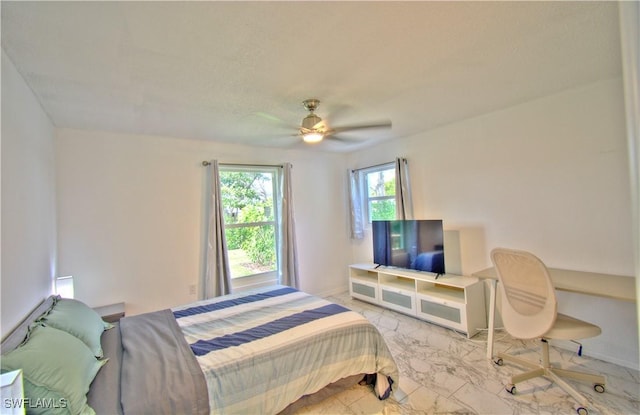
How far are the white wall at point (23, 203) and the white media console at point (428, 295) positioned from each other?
11.2 feet

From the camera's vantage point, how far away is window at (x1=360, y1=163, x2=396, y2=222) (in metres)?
4.34

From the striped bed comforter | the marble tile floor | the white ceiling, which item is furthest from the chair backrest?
the white ceiling

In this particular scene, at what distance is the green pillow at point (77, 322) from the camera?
5.76 feet

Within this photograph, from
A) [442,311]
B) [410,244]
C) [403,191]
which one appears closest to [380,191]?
[403,191]

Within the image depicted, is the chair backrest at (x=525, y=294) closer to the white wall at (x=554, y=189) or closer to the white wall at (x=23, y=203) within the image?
the white wall at (x=554, y=189)

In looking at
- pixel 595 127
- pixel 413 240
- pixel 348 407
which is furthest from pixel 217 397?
pixel 595 127

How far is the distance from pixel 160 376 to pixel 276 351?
0.65 meters

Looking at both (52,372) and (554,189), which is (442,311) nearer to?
(554,189)

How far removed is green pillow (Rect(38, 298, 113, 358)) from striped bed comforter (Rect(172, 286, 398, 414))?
20.6 inches

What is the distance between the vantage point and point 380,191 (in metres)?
4.54

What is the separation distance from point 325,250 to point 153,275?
2456 mm

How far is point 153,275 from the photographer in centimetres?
336

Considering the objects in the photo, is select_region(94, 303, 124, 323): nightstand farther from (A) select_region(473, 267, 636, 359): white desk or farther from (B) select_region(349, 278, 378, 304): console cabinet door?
(A) select_region(473, 267, 636, 359): white desk

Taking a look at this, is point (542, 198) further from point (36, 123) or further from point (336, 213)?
point (36, 123)
